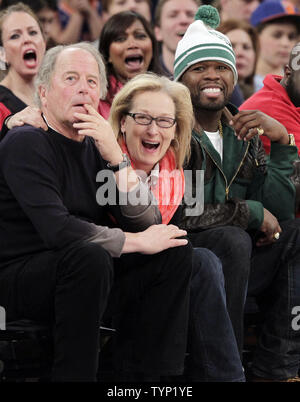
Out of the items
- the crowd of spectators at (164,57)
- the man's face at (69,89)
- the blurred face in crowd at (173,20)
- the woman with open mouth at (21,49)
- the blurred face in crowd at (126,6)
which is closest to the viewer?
the man's face at (69,89)

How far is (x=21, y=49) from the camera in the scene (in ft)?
12.6

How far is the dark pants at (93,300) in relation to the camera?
246cm

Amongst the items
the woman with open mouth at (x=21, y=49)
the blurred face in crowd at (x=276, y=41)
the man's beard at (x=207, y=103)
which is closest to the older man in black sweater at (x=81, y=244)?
the man's beard at (x=207, y=103)

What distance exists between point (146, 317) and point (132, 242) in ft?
0.82

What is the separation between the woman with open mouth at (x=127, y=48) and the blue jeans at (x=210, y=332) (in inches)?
52.8

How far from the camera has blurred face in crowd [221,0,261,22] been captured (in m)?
6.10

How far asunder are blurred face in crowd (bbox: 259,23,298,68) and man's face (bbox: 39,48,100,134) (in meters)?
2.86

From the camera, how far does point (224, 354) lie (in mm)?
2801

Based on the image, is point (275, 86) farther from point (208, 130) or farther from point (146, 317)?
point (146, 317)

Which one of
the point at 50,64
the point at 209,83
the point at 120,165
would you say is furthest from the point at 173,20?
the point at 120,165

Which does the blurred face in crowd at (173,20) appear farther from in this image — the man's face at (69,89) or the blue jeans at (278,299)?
the man's face at (69,89)

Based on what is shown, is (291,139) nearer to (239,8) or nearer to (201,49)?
(201,49)

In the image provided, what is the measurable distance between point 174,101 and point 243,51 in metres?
2.08

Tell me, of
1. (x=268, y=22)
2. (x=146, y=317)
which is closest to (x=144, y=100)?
(x=146, y=317)
